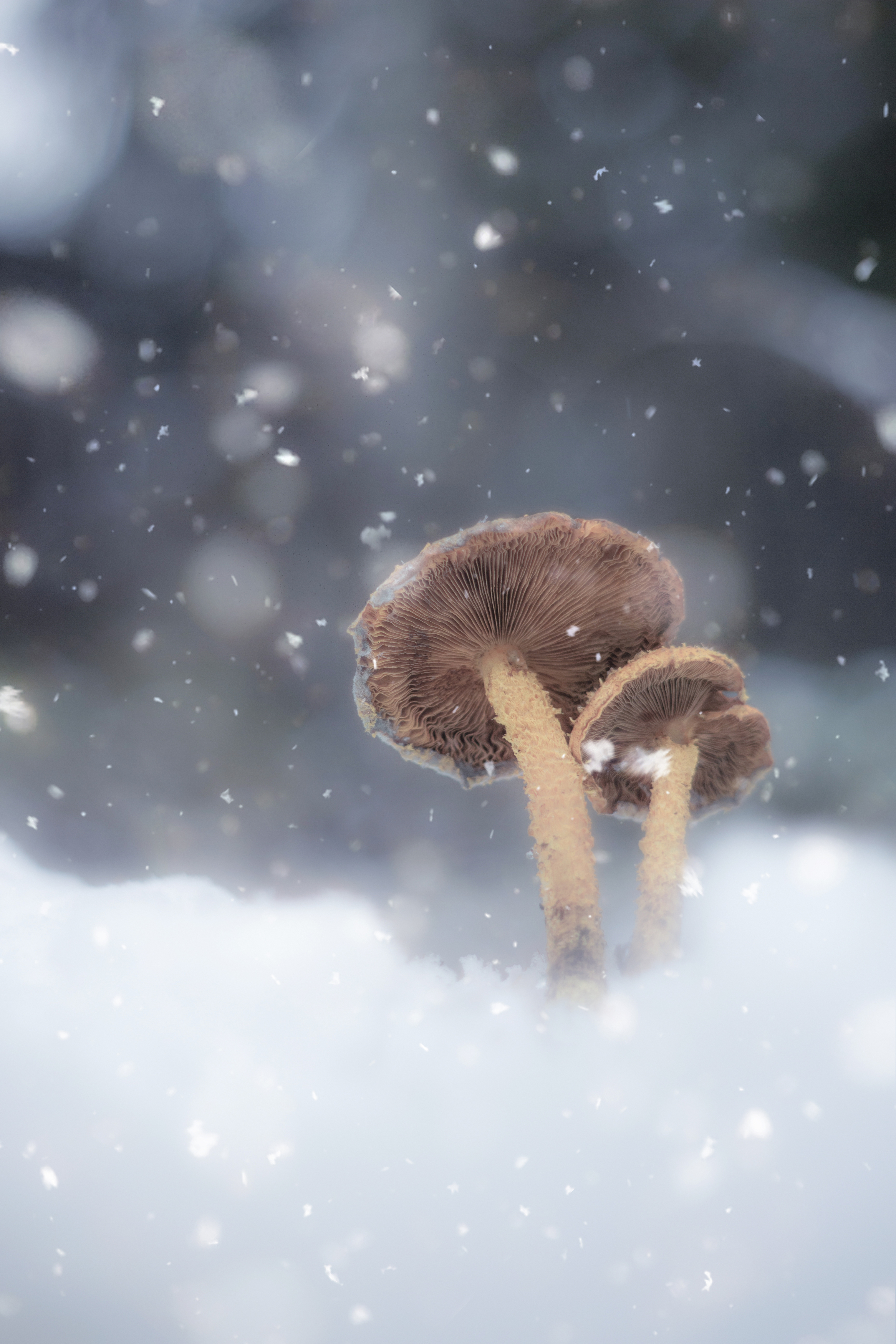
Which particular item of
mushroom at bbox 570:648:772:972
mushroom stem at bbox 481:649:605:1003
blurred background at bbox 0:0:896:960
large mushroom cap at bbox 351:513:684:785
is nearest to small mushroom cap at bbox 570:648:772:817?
mushroom at bbox 570:648:772:972

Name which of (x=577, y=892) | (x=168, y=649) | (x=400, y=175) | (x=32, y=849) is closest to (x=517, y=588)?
(x=577, y=892)

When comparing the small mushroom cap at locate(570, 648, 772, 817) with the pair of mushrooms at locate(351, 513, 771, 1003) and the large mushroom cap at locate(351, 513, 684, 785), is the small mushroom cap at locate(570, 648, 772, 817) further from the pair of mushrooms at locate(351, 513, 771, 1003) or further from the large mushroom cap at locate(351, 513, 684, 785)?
the large mushroom cap at locate(351, 513, 684, 785)

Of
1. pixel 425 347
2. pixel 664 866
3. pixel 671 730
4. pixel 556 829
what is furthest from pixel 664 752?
pixel 425 347

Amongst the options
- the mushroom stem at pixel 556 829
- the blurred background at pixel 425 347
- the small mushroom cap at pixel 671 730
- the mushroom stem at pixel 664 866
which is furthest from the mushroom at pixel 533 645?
the blurred background at pixel 425 347

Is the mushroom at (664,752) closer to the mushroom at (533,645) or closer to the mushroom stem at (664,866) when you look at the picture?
the mushroom stem at (664,866)

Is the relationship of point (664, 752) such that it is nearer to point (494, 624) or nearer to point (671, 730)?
point (671, 730)

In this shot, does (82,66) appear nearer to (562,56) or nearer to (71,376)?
(71,376)
